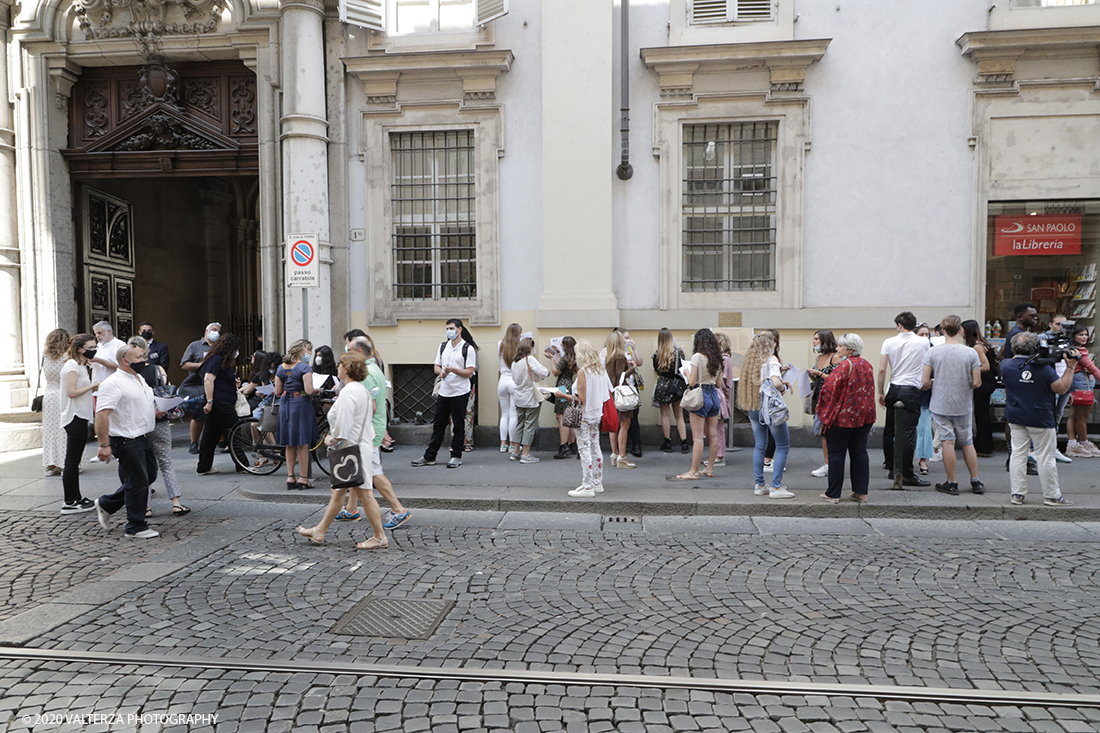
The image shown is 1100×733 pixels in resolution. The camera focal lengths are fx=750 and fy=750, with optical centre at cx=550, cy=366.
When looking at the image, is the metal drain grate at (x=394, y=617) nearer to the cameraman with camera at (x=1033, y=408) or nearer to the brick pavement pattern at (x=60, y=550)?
the brick pavement pattern at (x=60, y=550)

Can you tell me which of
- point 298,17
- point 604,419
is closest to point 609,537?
point 604,419

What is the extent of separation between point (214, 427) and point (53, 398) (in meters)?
1.72

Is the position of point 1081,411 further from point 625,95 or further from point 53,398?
point 53,398

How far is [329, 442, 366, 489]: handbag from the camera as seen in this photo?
598cm

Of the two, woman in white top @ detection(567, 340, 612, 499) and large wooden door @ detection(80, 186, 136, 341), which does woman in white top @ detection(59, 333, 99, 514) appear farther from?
large wooden door @ detection(80, 186, 136, 341)

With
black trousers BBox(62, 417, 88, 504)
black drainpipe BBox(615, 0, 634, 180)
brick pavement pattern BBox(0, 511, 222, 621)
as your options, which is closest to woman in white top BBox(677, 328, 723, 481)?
black drainpipe BBox(615, 0, 634, 180)

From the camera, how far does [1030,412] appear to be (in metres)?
7.13

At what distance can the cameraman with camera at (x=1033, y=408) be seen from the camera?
279 inches

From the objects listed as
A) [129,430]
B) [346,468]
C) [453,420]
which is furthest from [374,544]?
[453,420]

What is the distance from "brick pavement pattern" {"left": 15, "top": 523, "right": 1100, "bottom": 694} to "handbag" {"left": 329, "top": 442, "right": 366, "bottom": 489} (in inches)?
22.2

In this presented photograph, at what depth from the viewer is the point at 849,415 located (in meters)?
7.16

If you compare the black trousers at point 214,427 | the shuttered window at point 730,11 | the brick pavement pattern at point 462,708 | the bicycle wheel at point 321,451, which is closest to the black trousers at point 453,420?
the bicycle wheel at point 321,451

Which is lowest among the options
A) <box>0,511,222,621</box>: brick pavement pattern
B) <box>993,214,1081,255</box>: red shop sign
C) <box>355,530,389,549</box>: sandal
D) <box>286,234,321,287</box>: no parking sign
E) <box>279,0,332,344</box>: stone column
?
<box>0,511,222,621</box>: brick pavement pattern

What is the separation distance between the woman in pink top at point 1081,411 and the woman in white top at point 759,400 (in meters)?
5.00
